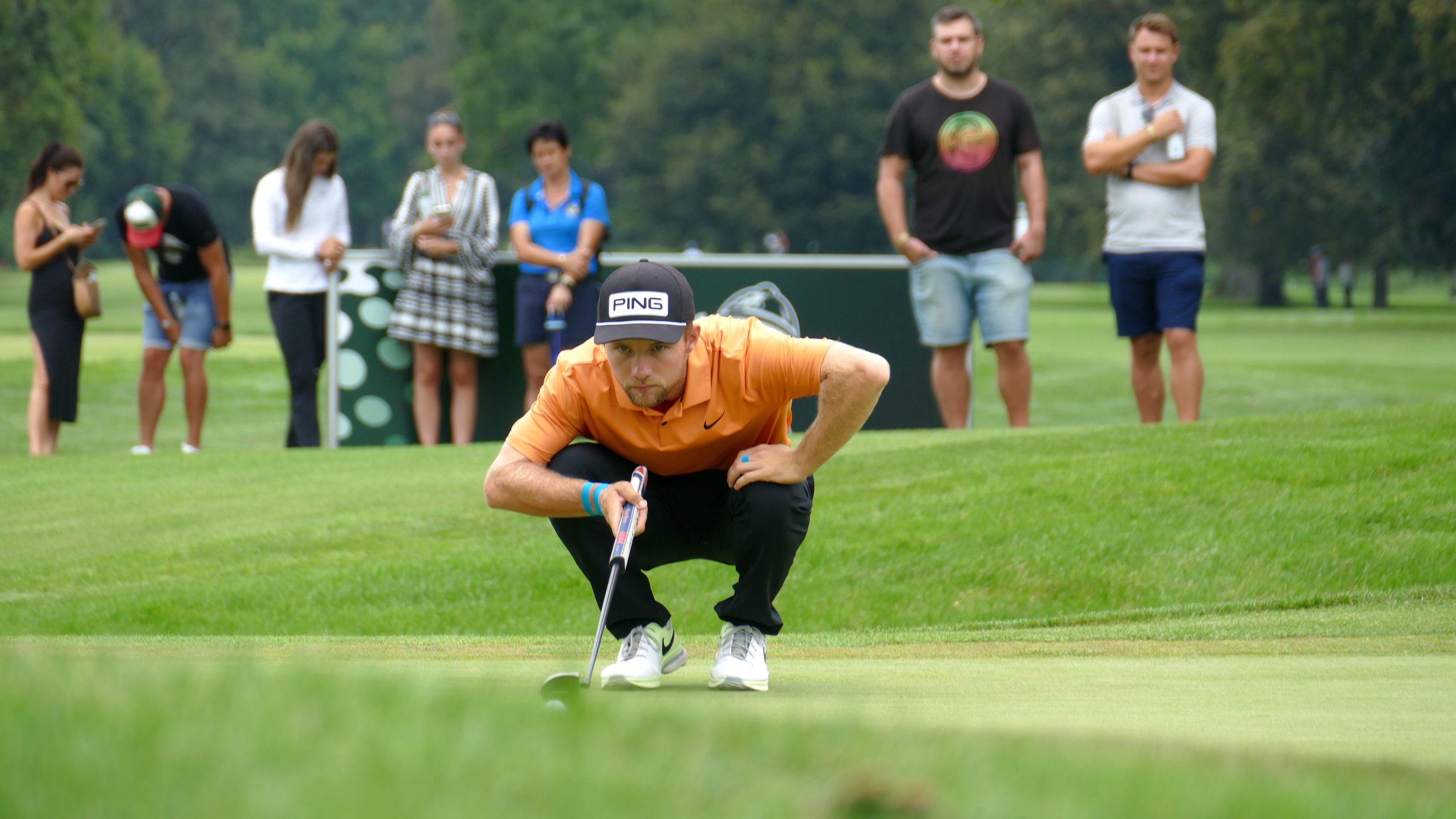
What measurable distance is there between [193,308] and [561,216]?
101 inches

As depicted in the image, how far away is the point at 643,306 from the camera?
13.6 ft

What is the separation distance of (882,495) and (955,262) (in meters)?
1.97

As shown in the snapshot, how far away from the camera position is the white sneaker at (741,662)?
14.2 ft

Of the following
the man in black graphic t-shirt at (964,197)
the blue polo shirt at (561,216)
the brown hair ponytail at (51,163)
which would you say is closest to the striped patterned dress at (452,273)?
the blue polo shirt at (561,216)

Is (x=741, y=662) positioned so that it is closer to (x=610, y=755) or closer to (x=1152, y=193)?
(x=610, y=755)

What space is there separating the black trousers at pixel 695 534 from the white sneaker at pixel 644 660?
1.8 inches

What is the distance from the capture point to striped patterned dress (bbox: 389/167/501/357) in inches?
430

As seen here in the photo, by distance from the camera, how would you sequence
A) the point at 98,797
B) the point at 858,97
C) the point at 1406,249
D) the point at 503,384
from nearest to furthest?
1. the point at 98,797
2. the point at 503,384
3. the point at 1406,249
4. the point at 858,97

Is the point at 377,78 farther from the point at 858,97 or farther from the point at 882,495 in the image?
the point at 882,495

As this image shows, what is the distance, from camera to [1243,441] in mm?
8758

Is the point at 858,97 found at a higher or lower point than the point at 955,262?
higher

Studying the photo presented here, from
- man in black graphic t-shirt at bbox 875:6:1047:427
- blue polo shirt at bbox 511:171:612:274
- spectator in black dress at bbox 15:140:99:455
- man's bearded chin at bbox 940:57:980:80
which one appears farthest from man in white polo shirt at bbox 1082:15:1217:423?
spectator in black dress at bbox 15:140:99:455

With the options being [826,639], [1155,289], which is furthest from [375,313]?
[826,639]

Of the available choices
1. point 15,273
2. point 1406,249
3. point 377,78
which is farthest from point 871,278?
point 377,78
